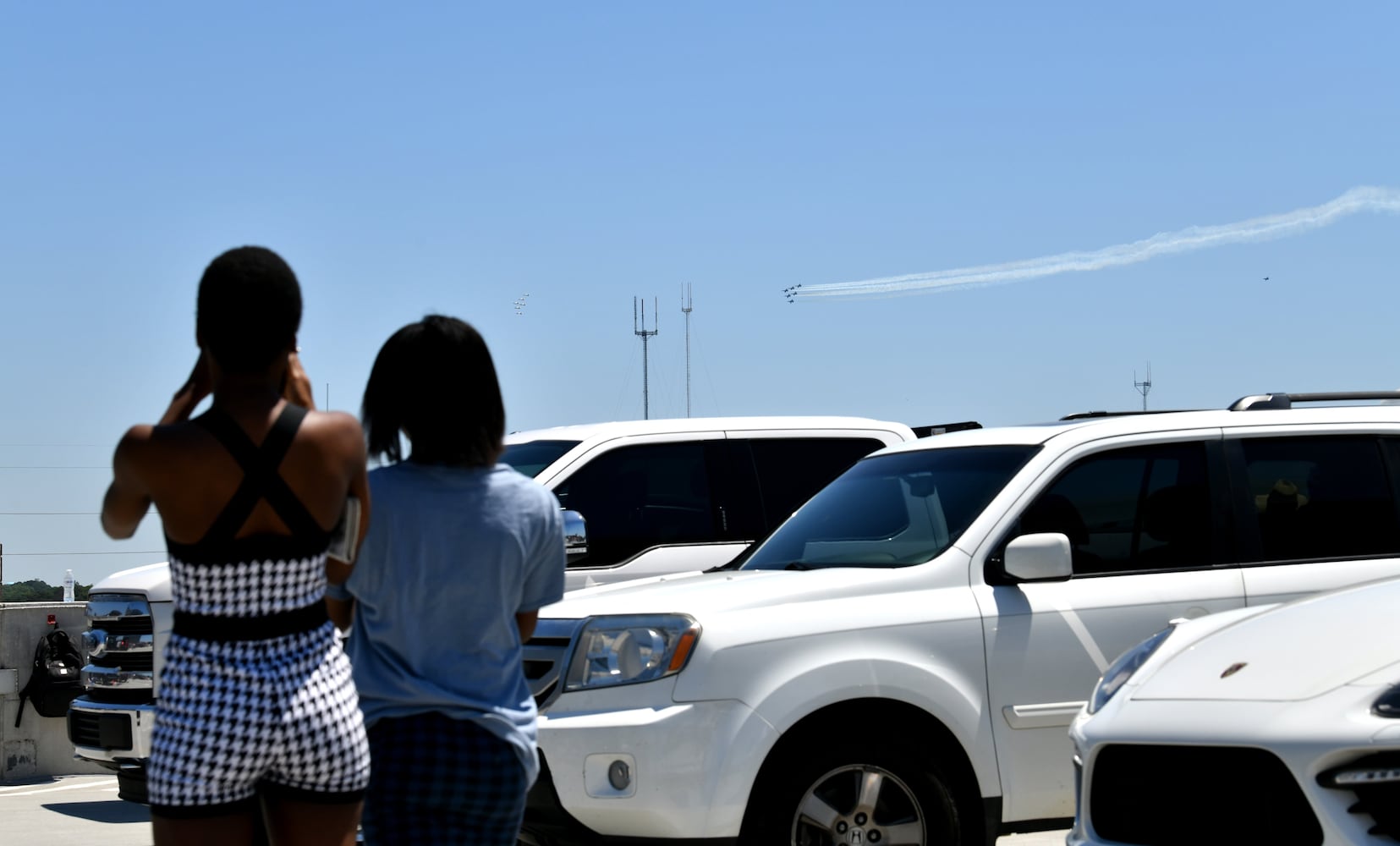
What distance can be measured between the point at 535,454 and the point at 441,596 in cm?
635

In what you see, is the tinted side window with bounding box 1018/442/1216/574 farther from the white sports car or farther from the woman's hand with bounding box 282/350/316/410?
the woman's hand with bounding box 282/350/316/410

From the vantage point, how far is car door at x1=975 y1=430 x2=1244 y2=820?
229 inches

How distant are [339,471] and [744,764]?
267 centimetres

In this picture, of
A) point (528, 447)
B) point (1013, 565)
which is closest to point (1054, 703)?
point (1013, 565)

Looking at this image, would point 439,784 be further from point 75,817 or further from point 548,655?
point 75,817

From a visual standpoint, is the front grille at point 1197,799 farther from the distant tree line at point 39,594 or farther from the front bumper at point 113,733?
the distant tree line at point 39,594

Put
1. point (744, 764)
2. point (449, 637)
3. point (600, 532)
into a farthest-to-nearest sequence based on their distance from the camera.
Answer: point (600, 532), point (744, 764), point (449, 637)

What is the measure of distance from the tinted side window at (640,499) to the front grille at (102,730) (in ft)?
8.13

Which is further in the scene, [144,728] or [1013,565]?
[144,728]

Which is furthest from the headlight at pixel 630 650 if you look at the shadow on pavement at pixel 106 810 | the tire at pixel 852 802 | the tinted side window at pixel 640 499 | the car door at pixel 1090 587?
the shadow on pavement at pixel 106 810

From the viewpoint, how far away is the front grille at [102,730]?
27.9 ft

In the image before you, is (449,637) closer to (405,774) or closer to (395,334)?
(405,774)

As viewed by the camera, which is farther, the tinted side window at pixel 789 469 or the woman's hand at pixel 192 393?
the tinted side window at pixel 789 469

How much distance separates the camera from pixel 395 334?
342 centimetres
